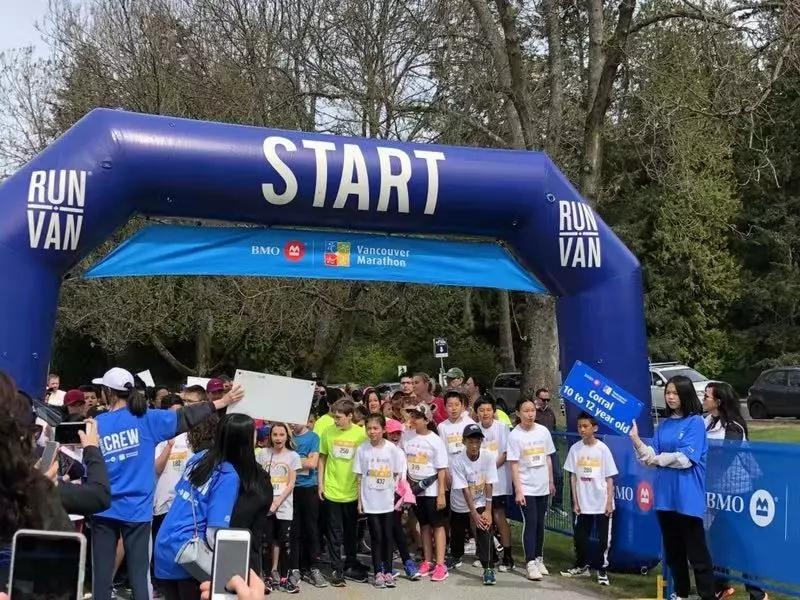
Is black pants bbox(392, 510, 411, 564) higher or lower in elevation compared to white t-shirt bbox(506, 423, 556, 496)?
lower

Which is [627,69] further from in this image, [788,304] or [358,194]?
[788,304]

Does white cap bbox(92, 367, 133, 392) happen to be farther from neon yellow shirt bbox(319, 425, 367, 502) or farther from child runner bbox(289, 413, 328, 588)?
neon yellow shirt bbox(319, 425, 367, 502)

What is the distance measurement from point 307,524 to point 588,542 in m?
2.65

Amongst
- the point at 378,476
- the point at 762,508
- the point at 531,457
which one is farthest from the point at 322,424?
the point at 762,508

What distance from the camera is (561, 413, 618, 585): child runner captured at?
8.34 metres

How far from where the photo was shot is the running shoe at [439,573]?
846 centimetres

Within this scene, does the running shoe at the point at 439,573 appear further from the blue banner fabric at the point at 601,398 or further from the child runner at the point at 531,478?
the blue banner fabric at the point at 601,398

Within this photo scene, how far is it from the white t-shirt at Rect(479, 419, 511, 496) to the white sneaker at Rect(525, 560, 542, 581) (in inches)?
29.4

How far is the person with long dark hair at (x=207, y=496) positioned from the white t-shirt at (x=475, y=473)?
15.3ft

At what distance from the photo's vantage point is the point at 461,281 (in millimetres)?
8906

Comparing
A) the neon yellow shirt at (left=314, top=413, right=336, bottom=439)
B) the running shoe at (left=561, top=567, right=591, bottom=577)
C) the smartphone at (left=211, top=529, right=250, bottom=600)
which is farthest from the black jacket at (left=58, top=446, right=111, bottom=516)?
the running shoe at (left=561, top=567, right=591, bottom=577)

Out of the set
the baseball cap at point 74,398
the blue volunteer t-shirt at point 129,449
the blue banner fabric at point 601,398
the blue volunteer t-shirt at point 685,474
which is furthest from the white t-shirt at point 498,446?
the baseball cap at point 74,398

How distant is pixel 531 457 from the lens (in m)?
8.66

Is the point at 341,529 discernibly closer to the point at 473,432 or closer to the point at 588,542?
the point at 473,432
